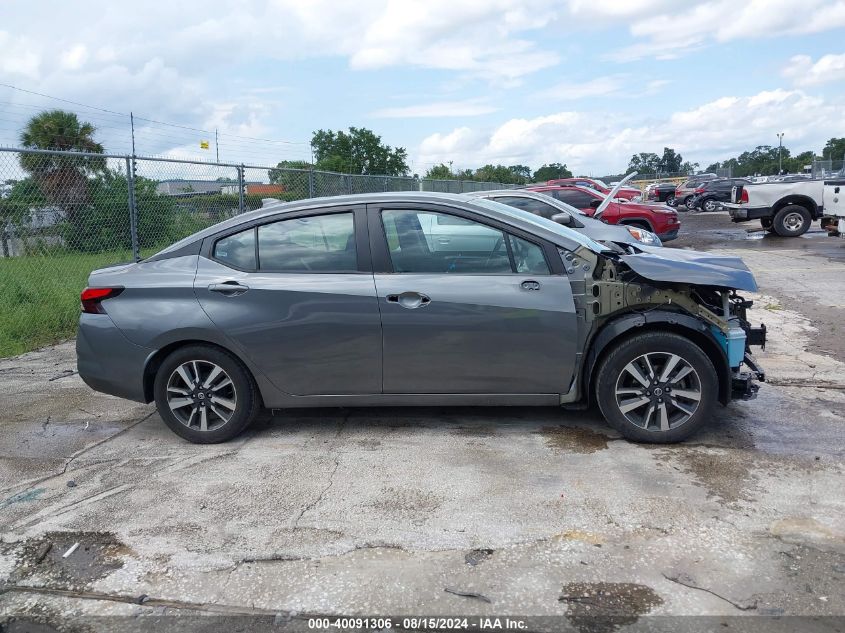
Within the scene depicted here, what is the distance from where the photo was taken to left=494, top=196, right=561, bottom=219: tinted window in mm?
11987

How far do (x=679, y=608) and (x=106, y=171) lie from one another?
8.54 meters

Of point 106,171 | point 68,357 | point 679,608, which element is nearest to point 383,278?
point 679,608

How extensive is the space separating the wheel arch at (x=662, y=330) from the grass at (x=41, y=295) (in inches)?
253

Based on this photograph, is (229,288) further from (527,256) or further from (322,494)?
(527,256)

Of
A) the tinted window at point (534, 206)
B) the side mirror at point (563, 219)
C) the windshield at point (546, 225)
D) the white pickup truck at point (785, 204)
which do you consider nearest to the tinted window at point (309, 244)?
the windshield at point (546, 225)

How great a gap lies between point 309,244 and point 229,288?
0.60m

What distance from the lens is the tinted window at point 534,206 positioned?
1199 cm

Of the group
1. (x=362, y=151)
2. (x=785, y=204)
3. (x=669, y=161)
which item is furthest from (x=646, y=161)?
(x=785, y=204)

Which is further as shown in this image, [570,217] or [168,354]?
[570,217]

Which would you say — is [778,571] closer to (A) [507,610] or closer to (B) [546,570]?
(B) [546,570]

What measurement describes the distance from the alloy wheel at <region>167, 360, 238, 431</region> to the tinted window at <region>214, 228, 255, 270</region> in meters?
0.69

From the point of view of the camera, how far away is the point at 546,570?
3330 millimetres

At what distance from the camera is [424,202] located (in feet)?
16.3

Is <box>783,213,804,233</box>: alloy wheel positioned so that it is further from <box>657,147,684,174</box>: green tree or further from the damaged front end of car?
<box>657,147,684,174</box>: green tree
